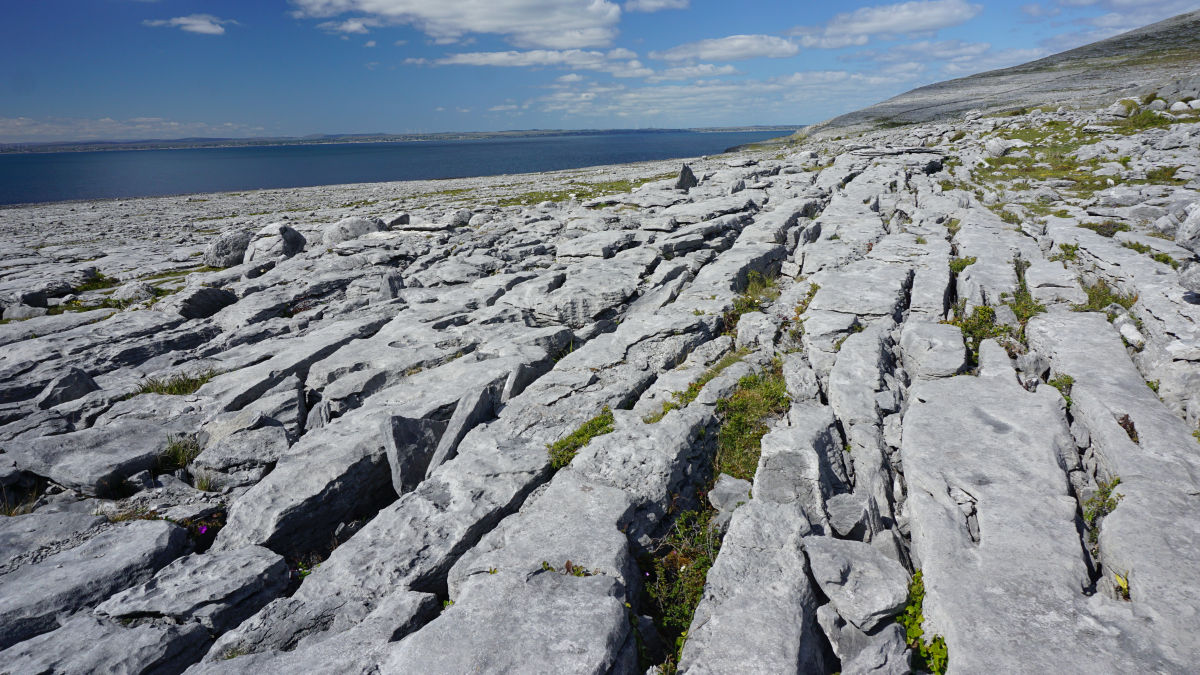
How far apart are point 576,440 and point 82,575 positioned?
9.84 meters

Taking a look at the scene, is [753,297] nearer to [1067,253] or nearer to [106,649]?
[1067,253]

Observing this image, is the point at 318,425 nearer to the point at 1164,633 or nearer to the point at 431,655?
the point at 431,655

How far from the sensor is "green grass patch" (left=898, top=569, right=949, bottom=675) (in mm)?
6852

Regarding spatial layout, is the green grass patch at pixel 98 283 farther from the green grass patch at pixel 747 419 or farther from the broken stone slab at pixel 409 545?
the green grass patch at pixel 747 419

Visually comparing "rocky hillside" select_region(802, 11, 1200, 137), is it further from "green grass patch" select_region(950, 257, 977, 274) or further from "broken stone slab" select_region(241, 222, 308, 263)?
"broken stone slab" select_region(241, 222, 308, 263)

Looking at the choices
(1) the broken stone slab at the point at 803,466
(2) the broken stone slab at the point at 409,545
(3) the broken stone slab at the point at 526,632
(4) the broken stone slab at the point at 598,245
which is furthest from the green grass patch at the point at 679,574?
(4) the broken stone slab at the point at 598,245

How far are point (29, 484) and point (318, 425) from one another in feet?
22.2

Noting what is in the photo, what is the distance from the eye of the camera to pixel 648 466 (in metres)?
11.4

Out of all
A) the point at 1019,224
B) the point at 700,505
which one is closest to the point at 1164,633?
the point at 700,505

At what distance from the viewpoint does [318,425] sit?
15.5 m

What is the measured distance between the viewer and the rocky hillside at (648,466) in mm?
7586

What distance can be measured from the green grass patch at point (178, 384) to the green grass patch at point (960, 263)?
27.8 metres

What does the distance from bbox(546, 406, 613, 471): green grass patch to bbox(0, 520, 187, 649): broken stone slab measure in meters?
8.12

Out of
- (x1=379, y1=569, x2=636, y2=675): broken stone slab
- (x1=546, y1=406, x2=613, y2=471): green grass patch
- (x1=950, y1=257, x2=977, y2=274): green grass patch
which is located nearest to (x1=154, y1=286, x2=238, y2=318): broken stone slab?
(x1=546, y1=406, x2=613, y2=471): green grass patch
